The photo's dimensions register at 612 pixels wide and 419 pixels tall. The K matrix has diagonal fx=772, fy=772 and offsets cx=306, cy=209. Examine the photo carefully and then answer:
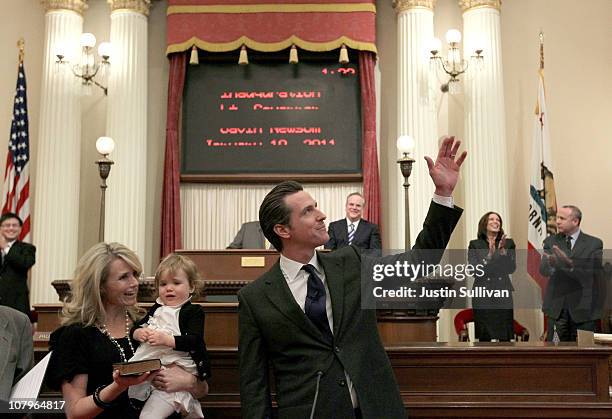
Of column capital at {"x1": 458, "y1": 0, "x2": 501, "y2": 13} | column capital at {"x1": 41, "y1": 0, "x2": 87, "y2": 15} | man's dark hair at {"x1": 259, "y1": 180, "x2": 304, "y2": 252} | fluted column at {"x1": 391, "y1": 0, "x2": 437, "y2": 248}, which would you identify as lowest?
man's dark hair at {"x1": 259, "y1": 180, "x2": 304, "y2": 252}

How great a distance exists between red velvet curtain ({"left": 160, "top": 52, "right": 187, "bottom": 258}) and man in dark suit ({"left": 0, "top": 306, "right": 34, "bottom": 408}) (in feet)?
19.8

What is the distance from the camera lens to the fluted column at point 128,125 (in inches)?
372

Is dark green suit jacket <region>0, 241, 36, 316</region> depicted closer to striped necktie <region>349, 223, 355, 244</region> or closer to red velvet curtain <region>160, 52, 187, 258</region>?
red velvet curtain <region>160, 52, 187, 258</region>

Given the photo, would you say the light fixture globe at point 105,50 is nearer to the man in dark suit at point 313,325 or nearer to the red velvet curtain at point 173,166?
the red velvet curtain at point 173,166

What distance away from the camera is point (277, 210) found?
2865 mm

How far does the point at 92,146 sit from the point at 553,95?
5948mm

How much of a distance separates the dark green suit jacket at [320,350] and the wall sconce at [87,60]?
285 inches

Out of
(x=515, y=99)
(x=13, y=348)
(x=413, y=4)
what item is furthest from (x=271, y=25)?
(x=13, y=348)

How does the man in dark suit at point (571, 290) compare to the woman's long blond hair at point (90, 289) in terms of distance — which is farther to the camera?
the man in dark suit at point (571, 290)

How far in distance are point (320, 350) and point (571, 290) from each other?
12.6ft

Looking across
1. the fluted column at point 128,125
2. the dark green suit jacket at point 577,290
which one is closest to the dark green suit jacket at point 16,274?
the fluted column at point 128,125

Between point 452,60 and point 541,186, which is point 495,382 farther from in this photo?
point 452,60

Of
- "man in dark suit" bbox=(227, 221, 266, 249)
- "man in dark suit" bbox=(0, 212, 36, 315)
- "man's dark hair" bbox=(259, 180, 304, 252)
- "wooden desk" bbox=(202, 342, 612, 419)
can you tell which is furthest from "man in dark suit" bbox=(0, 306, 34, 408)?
"man in dark suit" bbox=(227, 221, 266, 249)

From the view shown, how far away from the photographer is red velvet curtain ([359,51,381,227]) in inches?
371
